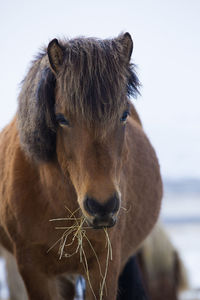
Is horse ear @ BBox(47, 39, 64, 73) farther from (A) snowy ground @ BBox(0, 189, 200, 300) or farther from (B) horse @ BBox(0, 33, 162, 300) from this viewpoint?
(A) snowy ground @ BBox(0, 189, 200, 300)

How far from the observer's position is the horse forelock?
2.96 metres

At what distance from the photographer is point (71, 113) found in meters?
3.01

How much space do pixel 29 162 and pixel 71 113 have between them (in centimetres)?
79

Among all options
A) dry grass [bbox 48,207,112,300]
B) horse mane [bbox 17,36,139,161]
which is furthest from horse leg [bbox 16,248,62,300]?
horse mane [bbox 17,36,139,161]

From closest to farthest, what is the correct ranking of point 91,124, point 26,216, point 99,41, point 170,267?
1. point 91,124
2. point 99,41
3. point 26,216
4. point 170,267

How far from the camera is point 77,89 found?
2.98 m

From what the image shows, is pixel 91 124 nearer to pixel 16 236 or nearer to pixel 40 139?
pixel 40 139

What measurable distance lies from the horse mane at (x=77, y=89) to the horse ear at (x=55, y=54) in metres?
0.03

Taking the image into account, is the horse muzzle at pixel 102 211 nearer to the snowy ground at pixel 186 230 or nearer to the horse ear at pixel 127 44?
the horse ear at pixel 127 44

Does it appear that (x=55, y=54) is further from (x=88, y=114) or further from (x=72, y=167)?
(x=72, y=167)

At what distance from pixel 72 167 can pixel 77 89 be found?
1.45 feet

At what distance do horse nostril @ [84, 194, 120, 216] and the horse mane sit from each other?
43cm

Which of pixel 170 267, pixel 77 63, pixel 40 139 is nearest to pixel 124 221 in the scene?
pixel 40 139

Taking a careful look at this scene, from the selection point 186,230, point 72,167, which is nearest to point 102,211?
point 72,167
